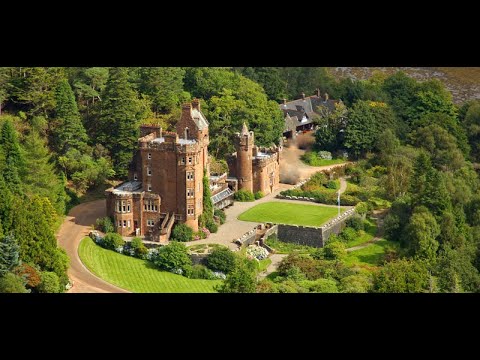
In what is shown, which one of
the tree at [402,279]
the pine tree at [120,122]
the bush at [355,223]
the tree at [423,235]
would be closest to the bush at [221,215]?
the bush at [355,223]

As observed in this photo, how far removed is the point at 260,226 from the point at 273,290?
1053cm

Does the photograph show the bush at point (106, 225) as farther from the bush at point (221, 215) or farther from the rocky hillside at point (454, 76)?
the rocky hillside at point (454, 76)

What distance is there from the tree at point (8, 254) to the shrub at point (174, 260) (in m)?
8.13

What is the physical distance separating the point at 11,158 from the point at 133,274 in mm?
9640

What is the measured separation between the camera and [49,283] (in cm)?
3862

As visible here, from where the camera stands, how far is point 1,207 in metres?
40.2

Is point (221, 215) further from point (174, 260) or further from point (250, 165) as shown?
point (174, 260)

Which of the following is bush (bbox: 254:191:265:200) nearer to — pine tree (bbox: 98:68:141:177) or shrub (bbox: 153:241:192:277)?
pine tree (bbox: 98:68:141:177)

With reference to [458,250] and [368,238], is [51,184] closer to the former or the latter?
[368,238]

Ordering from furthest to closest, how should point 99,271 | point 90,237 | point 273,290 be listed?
point 90,237, point 99,271, point 273,290

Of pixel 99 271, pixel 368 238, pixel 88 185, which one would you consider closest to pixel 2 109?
pixel 88 185

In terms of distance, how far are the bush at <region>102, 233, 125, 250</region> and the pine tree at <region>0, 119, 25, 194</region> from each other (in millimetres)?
5015

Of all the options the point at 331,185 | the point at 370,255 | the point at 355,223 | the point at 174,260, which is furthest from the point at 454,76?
the point at 174,260

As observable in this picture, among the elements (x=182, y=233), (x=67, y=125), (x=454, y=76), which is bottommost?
(x=182, y=233)
